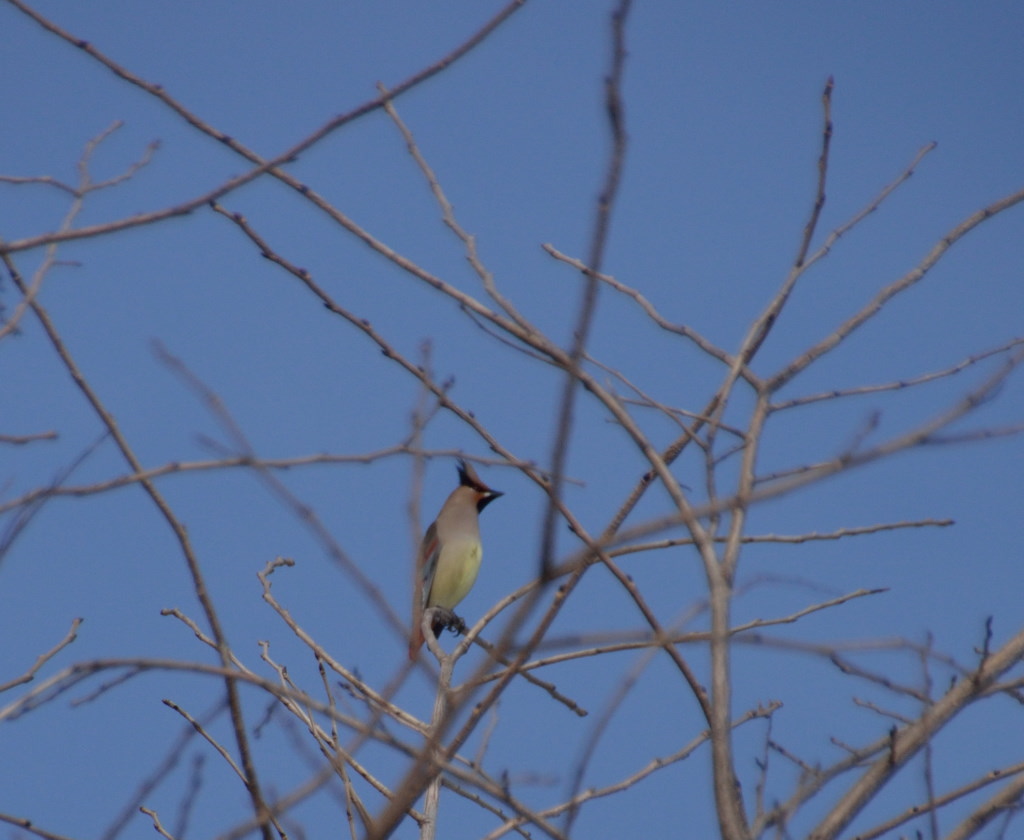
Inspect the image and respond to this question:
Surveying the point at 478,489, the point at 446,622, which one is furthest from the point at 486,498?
the point at 446,622

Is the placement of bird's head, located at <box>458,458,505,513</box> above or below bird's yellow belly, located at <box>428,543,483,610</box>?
above

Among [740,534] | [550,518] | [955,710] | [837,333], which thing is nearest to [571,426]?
[550,518]

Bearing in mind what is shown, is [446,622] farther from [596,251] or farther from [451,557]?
[596,251]

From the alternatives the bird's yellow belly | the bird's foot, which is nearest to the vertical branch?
the bird's foot

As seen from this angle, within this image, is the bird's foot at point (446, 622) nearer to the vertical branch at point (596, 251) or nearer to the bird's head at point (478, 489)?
the bird's head at point (478, 489)

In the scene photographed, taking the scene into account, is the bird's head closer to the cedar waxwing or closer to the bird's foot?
the cedar waxwing

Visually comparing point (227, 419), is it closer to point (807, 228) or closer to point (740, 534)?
point (740, 534)

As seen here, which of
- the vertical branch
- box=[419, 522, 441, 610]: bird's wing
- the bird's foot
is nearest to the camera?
the vertical branch

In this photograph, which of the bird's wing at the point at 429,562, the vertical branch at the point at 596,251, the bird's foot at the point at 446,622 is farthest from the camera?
the bird's wing at the point at 429,562

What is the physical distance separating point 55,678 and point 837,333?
137 centimetres

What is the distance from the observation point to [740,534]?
6.36ft

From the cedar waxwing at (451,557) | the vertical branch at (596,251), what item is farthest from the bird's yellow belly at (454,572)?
the vertical branch at (596,251)

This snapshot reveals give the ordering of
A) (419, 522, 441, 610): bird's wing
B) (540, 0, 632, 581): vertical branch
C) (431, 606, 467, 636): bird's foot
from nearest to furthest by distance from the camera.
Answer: (540, 0, 632, 581): vertical branch
(431, 606, 467, 636): bird's foot
(419, 522, 441, 610): bird's wing

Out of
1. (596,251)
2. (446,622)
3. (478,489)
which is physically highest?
(478,489)
